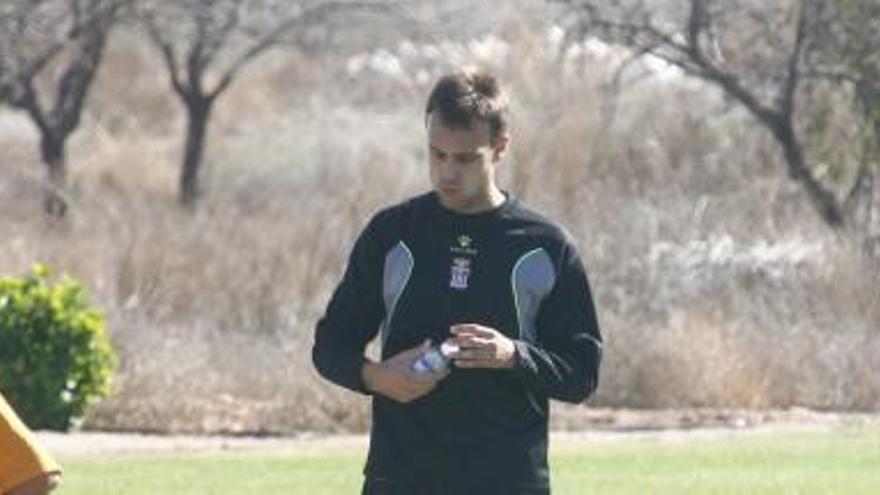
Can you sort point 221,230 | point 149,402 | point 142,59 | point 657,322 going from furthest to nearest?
1. point 142,59
2. point 221,230
3. point 657,322
4. point 149,402

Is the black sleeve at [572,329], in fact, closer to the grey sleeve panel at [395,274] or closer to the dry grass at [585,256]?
the grey sleeve panel at [395,274]

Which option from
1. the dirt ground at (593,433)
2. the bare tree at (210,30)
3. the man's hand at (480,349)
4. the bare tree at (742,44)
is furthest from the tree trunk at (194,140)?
the man's hand at (480,349)

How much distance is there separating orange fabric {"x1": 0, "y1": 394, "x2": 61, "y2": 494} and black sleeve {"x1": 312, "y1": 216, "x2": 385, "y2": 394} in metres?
1.37

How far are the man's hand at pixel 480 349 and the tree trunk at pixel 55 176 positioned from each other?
19707 millimetres

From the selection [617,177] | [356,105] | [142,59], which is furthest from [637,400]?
[142,59]

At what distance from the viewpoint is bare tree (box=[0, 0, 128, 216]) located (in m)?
28.9

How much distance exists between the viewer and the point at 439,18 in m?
36.9

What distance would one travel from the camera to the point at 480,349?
6.32m

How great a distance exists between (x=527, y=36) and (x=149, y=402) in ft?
53.5

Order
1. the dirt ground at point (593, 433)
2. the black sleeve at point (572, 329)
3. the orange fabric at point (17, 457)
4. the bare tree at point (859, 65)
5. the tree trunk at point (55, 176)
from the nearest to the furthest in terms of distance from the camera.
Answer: the orange fabric at point (17, 457) → the black sleeve at point (572, 329) → the dirt ground at point (593, 433) → the bare tree at point (859, 65) → the tree trunk at point (55, 176)

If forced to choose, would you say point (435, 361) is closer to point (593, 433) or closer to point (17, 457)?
point (17, 457)

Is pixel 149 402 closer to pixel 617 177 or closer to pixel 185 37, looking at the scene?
pixel 617 177

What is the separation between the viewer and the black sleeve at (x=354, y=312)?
6.65m

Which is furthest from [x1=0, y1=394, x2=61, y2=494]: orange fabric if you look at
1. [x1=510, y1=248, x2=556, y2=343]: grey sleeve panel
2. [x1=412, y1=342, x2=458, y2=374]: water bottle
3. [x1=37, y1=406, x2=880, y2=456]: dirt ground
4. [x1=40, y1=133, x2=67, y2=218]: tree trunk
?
[x1=40, y1=133, x2=67, y2=218]: tree trunk
